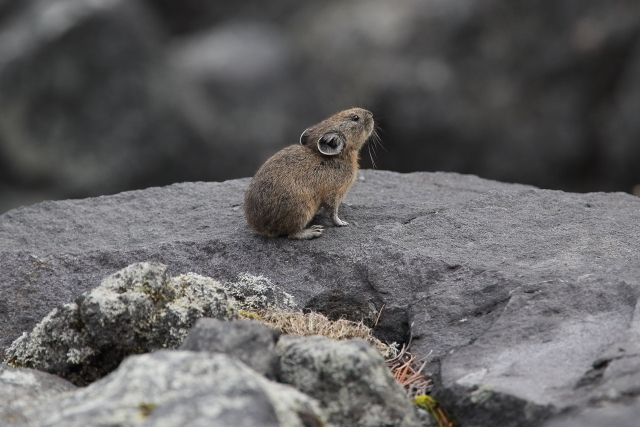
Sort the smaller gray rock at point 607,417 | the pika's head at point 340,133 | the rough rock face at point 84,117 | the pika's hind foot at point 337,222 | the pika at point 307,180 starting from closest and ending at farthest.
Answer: the smaller gray rock at point 607,417 < the pika at point 307,180 < the pika's hind foot at point 337,222 < the pika's head at point 340,133 < the rough rock face at point 84,117

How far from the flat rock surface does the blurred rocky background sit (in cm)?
750

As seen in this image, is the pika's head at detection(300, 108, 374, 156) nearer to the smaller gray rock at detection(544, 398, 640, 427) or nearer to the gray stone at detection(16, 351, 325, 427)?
the gray stone at detection(16, 351, 325, 427)

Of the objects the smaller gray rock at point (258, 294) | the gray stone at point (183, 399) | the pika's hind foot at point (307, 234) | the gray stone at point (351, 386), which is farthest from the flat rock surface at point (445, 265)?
the gray stone at point (183, 399)

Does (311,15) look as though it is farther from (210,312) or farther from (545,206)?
(210,312)

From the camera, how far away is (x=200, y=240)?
8.56 meters

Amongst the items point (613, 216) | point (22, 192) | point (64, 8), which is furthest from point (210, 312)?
point (64, 8)

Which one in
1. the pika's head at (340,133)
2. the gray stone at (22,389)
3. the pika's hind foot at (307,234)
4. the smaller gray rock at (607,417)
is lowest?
the gray stone at (22,389)

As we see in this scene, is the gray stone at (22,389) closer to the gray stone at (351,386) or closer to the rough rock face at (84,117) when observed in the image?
the gray stone at (351,386)

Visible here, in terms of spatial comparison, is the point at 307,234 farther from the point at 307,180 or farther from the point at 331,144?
the point at 331,144

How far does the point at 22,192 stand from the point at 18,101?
6.76 ft

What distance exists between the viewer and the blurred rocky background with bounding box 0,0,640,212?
18.0 meters

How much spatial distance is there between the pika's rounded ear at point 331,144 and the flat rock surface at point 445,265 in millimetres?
693

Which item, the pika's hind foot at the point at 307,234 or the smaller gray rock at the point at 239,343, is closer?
the smaller gray rock at the point at 239,343

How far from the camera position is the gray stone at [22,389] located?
5188 mm
